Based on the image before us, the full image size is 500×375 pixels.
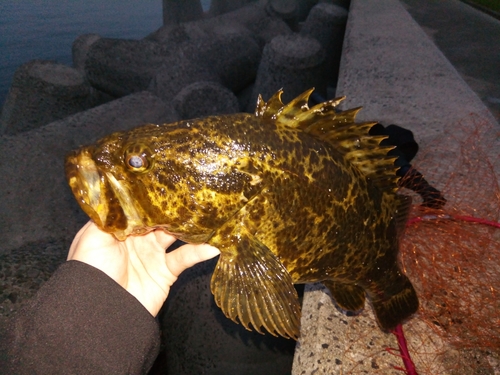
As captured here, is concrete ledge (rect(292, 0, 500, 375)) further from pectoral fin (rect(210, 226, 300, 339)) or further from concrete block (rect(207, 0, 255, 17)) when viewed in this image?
concrete block (rect(207, 0, 255, 17))

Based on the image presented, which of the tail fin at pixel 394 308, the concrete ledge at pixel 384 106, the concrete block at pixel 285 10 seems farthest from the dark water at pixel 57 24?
the tail fin at pixel 394 308

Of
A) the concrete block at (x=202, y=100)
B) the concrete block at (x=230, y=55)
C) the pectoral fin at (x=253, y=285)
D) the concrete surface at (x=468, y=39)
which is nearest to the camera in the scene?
the pectoral fin at (x=253, y=285)

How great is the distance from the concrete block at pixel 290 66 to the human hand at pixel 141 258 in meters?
4.64

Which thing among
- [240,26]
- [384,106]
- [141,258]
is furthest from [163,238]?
[240,26]

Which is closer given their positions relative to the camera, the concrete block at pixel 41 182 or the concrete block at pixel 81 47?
the concrete block at pixel 41 182

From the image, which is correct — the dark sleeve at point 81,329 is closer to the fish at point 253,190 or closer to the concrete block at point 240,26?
the fish at point 253,190

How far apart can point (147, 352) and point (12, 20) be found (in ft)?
38.3

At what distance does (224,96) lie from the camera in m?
5.70

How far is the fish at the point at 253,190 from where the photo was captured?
162cm

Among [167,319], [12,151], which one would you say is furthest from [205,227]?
[12,151]

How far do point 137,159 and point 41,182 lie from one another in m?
3.03

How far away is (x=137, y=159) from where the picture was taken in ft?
5.20

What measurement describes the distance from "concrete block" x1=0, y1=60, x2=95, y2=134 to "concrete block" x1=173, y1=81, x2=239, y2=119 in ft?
6.98

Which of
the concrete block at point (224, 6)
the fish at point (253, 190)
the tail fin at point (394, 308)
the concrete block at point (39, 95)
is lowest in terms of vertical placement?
the concrete block at point (39, 95)
